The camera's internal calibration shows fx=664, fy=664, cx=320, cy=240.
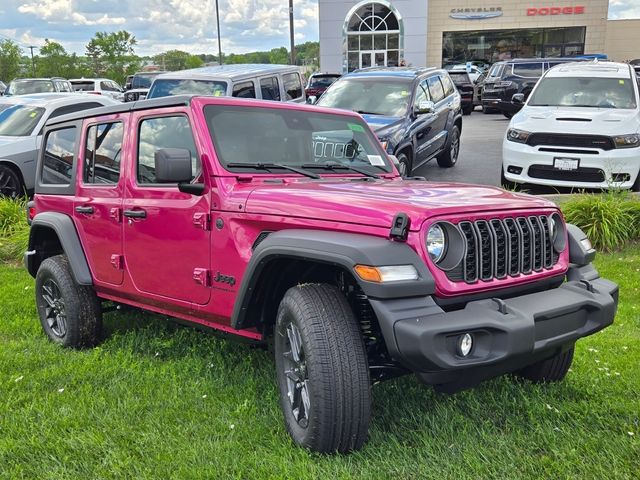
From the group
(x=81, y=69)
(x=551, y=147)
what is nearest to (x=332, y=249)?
(x=551, y=147)

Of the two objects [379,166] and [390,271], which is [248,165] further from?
[390,271]

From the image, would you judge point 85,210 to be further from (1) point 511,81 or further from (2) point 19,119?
(1) point 511,81

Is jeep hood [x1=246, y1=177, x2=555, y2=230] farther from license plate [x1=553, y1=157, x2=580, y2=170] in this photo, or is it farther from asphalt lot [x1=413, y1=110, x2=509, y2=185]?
asphalt lot [x1=413, y1=110, x2=509, y2=185]

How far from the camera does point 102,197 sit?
4.51 meters

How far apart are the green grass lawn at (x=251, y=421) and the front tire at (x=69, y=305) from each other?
13 centimetres

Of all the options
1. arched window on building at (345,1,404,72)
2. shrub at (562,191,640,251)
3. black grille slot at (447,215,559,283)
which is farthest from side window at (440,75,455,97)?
arched window on building at (345,1,404,72)

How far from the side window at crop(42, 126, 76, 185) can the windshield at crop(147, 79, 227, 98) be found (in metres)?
5.03

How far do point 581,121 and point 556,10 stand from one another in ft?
118

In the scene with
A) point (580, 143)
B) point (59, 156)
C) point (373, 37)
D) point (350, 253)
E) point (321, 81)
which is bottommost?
point (580, 143)

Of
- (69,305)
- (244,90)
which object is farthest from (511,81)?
(69,305)

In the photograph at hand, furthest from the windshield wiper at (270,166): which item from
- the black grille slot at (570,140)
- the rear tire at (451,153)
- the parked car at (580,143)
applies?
the rear tire at (451,153)

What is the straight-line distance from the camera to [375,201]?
3109 millimetres

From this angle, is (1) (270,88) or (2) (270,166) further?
(1) (270,88)

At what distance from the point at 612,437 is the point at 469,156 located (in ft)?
36.9
